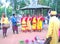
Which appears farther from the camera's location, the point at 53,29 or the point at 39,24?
the point at 39,24

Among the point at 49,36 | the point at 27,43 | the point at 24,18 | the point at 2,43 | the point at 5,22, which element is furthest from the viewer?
the point at 24,18

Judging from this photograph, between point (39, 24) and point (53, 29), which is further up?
point (53, 29)

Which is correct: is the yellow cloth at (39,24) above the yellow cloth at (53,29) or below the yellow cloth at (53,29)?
below

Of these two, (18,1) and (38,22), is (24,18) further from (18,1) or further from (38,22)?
(18,1)

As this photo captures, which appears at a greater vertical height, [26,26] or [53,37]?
[53,37]

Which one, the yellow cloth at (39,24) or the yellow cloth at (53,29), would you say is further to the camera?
the yellow cloth at (39,24)

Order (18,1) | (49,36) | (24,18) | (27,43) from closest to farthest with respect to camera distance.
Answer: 1. (49,36)
2. (27,43)
3. (24,18)
4. (18,1)

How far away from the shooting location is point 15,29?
18.0 metres

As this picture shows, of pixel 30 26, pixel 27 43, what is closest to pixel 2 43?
pixel 27 43

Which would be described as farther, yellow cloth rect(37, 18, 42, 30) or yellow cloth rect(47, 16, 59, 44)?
yellow cloth rect(37, 18, 42, 30)

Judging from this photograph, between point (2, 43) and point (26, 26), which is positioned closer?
point (2, 43)

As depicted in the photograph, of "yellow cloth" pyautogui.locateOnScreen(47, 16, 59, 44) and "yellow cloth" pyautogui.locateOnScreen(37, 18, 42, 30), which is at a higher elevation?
"yellow cloth" pyautogui.locateOnScreen(47, 16, 59, 44)

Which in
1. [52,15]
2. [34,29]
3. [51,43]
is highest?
[52,15]

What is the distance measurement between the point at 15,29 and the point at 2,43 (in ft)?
16.5
